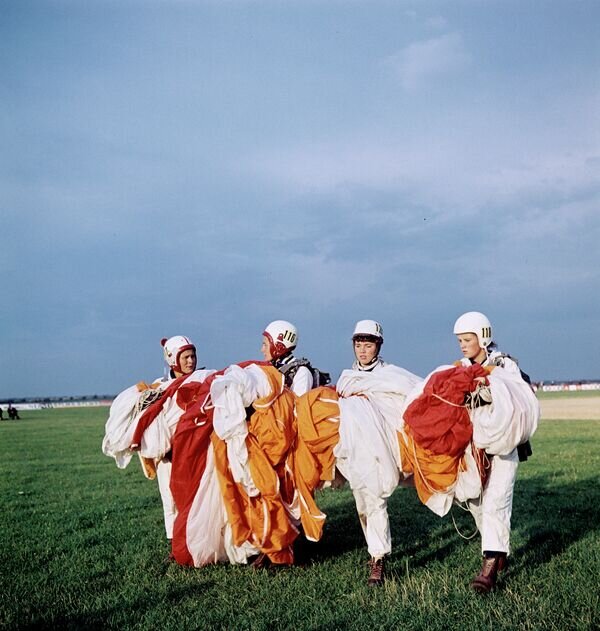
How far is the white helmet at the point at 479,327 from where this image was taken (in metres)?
6.60

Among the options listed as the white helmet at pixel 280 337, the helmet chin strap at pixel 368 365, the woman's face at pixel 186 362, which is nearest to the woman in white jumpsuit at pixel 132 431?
the woman's face at pixel 186 362

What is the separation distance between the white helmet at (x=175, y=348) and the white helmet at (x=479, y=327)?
3.55 metres

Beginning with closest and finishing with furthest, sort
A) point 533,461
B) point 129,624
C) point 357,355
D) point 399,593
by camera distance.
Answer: point 129,624 < point 399,593 < point 357,355 < point 533,461

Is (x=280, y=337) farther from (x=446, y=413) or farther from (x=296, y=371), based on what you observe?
(x=446, y=413)

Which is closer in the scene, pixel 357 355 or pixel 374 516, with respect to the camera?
pixel 374 516

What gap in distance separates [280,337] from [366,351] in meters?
1.00

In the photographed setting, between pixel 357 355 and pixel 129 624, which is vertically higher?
pixel 357 355

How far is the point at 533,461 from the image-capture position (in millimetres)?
14727

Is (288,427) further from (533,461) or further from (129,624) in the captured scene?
(533,461)

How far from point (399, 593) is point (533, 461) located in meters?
9.91

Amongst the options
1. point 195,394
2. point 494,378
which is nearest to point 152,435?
point 195,394

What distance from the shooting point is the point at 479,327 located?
6.60 metres

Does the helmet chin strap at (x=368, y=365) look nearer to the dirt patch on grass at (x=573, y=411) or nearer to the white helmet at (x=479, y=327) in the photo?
the white helmet at (x=479, y=327)

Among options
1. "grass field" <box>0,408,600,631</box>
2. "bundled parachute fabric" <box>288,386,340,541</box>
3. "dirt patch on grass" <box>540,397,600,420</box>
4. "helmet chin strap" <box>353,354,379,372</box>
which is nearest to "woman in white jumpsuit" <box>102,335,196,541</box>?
"grass field" <box>0,408,600,631</box>
